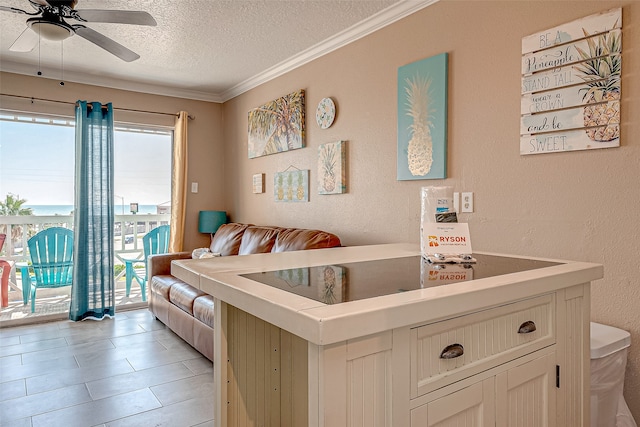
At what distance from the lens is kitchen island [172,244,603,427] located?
77cm

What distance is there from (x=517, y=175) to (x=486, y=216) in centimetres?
28

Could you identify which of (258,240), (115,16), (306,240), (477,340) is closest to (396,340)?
(477,340)

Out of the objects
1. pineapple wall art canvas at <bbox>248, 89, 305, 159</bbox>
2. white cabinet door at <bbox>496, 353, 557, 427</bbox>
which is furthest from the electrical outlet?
pineapple wall art canvas at <bbox>248, 89, 305, 159</bbox>

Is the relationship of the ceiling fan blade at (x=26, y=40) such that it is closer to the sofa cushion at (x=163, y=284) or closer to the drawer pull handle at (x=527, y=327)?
the sofa cushion at (x=163, y=284)

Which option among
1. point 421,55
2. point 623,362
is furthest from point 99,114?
point 623,362

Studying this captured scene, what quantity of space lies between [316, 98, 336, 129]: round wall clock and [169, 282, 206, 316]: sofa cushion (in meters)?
1.67

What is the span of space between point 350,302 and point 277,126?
133 inches

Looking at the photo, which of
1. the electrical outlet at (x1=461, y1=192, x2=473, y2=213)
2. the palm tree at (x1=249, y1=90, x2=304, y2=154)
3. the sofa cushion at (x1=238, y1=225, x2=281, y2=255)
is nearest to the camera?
the electrical outlet at (x1=461, y1=192, x2=473, y2=213)

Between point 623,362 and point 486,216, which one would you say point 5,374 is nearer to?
point 486,216

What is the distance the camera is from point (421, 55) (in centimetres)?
256

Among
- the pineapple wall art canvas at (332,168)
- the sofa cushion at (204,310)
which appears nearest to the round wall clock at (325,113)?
the pineapple wall art canvas at (332,168)

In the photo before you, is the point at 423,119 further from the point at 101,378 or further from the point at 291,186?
the point at 101,378

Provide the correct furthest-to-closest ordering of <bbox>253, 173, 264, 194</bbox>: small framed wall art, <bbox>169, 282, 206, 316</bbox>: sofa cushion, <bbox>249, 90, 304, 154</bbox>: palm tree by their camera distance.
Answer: <bbox>253, 173, 264, 194</bbox>: small framed wall art, <bbox>249, 90, 304, 154</bbox>: palm tree, <bbox>169, 282, 206, 316</bbox>: sofa cushion

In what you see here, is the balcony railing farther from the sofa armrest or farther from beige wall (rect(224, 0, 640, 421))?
beige wall (rect(224, 0, 640, 421))
